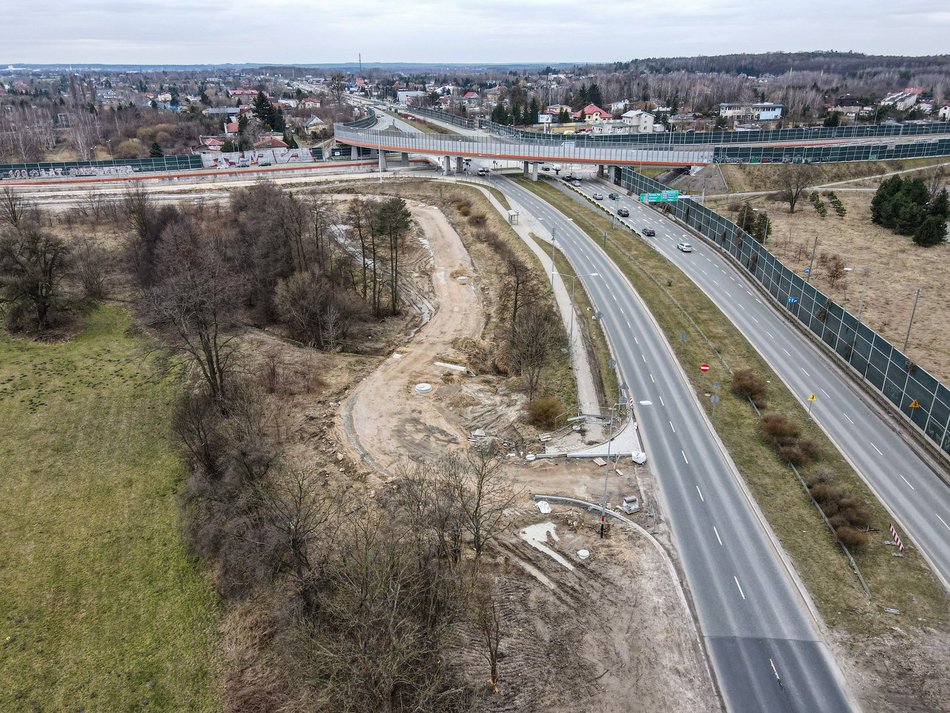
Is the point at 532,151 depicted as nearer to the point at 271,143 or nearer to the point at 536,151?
the point at 536,151

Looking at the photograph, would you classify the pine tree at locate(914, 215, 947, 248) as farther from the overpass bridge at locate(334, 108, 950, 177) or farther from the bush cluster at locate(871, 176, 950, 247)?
the overpass bridge at locate(334, 108, 950, 177)

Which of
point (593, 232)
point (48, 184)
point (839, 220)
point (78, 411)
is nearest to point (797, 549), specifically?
point (78, 411)

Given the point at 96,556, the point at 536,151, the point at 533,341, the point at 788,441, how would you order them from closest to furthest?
the point at 96,556
the point at 788,441
the point at 533,341
the point at 536,151

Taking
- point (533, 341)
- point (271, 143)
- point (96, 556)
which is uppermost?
point (271, 143)

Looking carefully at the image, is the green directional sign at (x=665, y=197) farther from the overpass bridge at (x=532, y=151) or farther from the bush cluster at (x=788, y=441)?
the bush cluster at (x=788, y=441)

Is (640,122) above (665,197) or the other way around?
above

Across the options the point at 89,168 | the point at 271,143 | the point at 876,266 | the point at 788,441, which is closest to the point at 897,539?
the point at 788,441

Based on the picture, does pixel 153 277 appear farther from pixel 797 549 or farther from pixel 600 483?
pixel 797 549

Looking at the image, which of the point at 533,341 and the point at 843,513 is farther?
the point at 533,341
